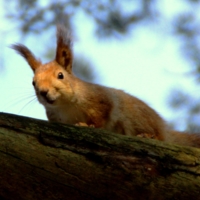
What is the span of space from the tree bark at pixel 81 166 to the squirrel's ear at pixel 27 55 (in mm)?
1256

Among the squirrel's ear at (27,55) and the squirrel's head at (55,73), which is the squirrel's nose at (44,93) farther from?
the squirrel's ear at (27,55)

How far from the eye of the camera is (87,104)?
275 cm

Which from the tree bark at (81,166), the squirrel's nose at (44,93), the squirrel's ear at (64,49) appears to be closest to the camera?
the tree bark at (81,166)

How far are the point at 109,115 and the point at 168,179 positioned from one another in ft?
3.69

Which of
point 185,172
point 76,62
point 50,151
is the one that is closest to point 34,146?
point 50,151

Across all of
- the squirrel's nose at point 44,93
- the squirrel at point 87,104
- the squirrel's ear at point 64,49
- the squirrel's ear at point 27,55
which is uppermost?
the squirrel's ear at point 64,49

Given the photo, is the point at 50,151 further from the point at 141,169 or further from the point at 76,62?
the point at 76,62

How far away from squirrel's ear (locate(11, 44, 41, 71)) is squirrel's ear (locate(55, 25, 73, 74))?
13 cm

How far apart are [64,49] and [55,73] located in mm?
141

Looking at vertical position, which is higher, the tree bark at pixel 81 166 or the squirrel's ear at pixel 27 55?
the squirrel's ear at pixel 27 55

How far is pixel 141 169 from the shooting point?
1.55 m

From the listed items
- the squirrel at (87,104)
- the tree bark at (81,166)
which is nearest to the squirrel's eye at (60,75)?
the squirrel at (87,104)

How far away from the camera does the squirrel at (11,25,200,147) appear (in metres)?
2.63

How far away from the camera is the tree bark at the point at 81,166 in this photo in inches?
59.1
